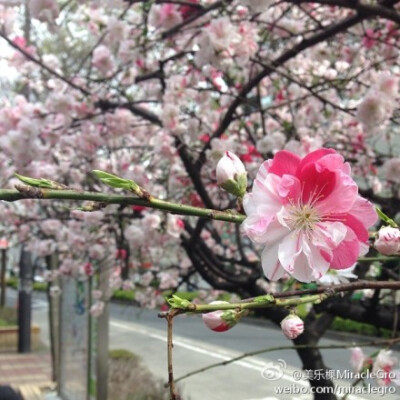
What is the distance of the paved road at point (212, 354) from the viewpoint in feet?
25.8

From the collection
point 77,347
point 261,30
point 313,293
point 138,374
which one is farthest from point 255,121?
point 313,293

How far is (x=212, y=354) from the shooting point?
36.1 feet

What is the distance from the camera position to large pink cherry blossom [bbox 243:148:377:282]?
2.63 feet

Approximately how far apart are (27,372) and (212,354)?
3948 mm

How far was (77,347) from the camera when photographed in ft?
18.5

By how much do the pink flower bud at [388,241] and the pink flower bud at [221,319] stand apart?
0.23 meters

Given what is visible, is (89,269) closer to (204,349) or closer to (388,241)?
(388,241)

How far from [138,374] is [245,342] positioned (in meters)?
6.05

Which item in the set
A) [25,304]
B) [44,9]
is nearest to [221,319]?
[44,9]

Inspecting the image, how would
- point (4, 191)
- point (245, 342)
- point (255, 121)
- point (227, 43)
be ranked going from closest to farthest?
point (4, 191) < point (227, 43) < point (255, 121) < point (245, 342)

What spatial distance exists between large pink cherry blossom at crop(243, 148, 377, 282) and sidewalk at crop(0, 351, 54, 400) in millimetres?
6075

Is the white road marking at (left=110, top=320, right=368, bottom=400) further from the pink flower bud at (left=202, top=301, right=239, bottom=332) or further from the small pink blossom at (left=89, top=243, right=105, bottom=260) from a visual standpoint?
the pink flower bud at (left=202, top=301, right=239, bottom=332)

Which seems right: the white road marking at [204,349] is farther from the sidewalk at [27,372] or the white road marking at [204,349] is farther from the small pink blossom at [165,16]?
the small pink blossom at [165,16]

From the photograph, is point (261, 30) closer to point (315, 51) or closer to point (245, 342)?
point (315, 51)
